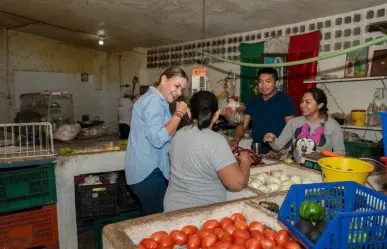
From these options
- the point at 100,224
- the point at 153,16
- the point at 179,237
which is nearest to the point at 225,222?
the point at 179,237

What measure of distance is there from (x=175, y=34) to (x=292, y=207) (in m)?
4.86

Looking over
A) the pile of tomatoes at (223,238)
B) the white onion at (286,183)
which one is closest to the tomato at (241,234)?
the pile of tomatoes at (223,238)

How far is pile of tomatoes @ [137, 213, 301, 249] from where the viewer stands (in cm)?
137

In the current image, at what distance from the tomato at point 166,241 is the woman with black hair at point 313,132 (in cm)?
158

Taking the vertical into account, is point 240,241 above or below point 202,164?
below

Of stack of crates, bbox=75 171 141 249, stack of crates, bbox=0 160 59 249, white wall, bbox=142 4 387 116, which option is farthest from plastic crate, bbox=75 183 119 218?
white wall, bbox=142 4 387 116

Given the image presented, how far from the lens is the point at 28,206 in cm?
280

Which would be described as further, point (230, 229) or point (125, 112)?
point (125, 112)

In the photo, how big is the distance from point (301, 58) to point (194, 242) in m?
3.62

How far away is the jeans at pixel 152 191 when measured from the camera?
7.63ft

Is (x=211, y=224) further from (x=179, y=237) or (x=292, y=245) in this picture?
(x=292, y=245)

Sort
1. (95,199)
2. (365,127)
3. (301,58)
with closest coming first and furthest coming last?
(95,199) → (365,127) → (301,58)

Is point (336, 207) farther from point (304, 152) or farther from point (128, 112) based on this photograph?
point (128, 112)

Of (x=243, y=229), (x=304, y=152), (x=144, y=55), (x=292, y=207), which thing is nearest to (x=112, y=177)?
(x=304, y=152)
